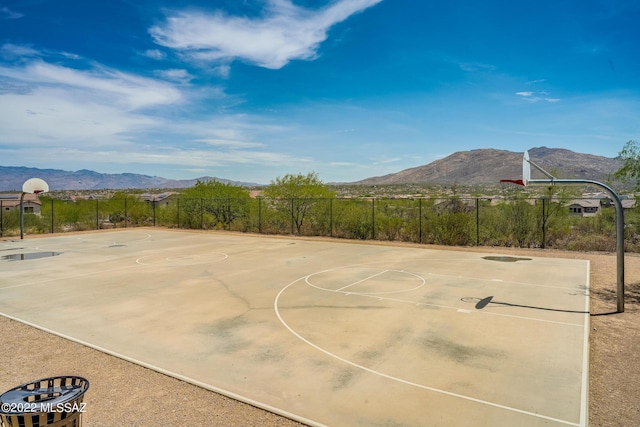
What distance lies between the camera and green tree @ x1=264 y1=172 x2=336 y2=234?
24312 mm

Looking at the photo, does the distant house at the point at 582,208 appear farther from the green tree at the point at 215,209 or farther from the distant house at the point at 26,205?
the distant house at the point at 26,205

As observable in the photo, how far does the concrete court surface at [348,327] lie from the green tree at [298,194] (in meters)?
9.96

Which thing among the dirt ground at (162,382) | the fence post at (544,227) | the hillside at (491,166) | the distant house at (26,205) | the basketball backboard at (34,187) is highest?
the hillside at (491,166)

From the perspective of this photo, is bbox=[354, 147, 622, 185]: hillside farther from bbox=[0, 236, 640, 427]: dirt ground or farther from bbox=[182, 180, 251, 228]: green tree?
bbox=[0, 236, 640, 427]: dirt ground

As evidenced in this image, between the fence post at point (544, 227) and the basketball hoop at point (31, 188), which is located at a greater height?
the basketball hoop at point (31, 188)

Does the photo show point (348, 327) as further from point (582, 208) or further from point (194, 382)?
point (582, 208)

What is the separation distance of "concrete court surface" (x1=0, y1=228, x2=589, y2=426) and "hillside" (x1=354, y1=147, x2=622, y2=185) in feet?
254

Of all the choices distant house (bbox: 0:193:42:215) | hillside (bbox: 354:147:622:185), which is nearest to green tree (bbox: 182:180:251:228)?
distant house (bbox: 0:193:42:215)

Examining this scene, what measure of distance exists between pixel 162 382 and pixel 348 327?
326cm

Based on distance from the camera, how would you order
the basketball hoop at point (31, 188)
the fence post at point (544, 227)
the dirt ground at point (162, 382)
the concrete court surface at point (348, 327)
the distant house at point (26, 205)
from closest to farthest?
the dirt ground at point (162, 382) < the concrete court surface at point (348, 327) < the fence post at point (544, 227) < the basketball hoop at point (31, 188) < the distant house at point (26, 205)

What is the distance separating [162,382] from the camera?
5.14m

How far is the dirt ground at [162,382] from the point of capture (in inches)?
169

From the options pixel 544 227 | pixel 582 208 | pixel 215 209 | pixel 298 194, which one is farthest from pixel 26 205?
pixel 582 208

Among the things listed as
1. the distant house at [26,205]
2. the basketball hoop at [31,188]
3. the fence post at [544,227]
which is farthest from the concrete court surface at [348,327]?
the distant house at [26,205]
